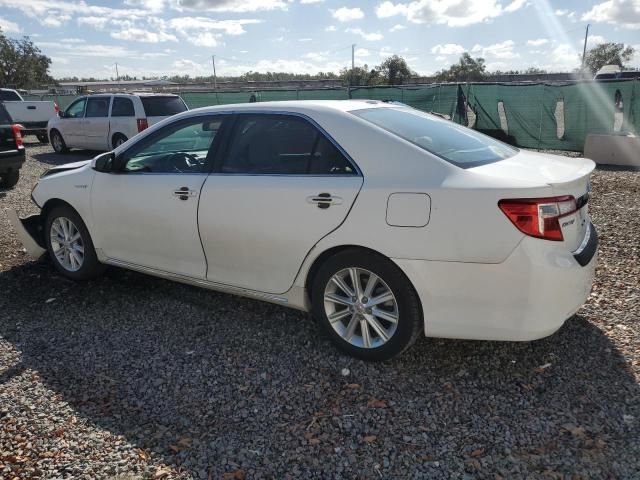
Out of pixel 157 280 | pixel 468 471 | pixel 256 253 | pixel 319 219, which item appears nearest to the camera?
pixel 468 471

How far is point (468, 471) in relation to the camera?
251 centimetres

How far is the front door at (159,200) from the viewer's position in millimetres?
4016

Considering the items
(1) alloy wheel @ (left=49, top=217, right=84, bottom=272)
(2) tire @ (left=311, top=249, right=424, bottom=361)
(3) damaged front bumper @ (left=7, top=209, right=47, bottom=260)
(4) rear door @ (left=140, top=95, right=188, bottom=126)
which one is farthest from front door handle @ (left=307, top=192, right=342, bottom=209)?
(4) rear door @ (left=140, top=95, right=188, bottom=126)

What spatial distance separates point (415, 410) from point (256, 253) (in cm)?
147

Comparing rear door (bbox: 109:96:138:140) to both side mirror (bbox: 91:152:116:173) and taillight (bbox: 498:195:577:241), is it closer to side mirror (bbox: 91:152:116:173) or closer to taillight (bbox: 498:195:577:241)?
side mirror (bbox: 91:152:116:173)

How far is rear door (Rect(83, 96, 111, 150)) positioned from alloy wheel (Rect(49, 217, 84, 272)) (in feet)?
31.0

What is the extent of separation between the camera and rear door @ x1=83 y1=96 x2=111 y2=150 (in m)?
13.7

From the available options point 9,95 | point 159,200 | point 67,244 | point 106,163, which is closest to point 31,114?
point 9,95

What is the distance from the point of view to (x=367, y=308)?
3367 mm

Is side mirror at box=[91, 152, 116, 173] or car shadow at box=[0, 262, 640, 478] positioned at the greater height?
side mirror at box=[91, 152, 116, 173]

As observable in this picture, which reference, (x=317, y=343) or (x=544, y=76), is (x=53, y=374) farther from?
(x=544, y=76)

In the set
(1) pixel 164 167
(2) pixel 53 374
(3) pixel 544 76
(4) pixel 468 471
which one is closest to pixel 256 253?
(1) pixel 164 167

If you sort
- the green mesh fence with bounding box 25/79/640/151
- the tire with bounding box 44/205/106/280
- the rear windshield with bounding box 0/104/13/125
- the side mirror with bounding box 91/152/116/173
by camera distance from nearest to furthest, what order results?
the side mirror with bounding box 91/152/116/173
the tire with bounding box 44/205/106/280
the rear windshield with bounding box 0/104/13/125
the green mesh fence with bounding box 25/79/640/151

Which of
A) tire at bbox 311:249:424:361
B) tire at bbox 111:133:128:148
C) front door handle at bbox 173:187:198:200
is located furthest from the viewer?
tire at bbox 111:133:128:148
